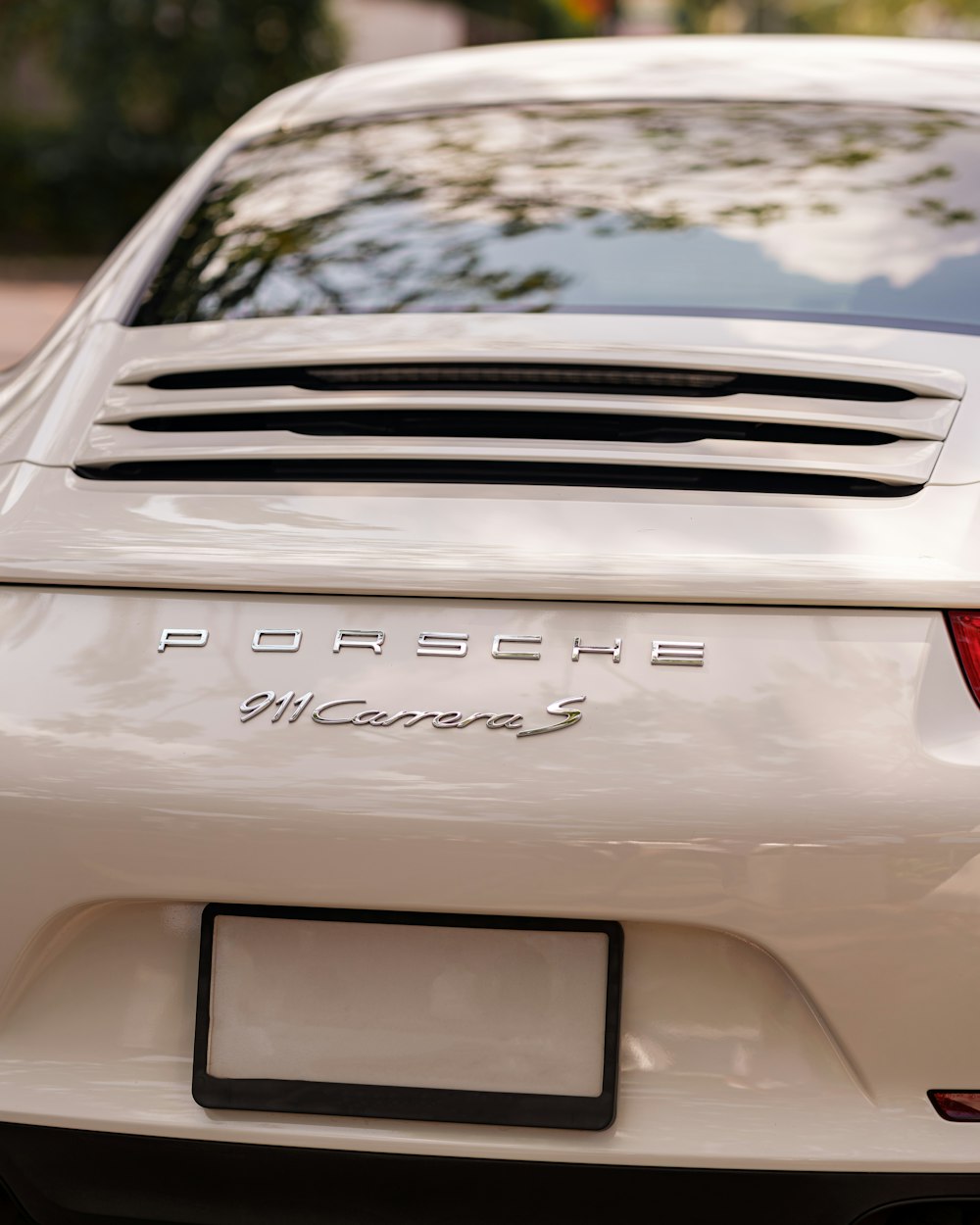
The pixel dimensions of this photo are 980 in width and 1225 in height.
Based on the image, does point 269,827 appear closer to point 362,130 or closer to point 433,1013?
point 433,1013

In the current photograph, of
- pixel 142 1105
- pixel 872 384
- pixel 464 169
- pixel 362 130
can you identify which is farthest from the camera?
pixel 362 130

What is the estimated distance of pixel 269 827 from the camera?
1595mm

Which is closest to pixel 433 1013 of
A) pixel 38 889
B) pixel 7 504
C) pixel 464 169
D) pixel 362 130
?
pixel 38 889

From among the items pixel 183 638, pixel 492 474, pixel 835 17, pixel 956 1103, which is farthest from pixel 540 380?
pixel 835 17

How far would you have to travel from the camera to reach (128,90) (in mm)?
20453

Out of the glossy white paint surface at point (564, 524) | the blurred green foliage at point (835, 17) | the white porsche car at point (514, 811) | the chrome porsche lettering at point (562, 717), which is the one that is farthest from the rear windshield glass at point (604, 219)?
the blurred green foliage at point (835, 17)

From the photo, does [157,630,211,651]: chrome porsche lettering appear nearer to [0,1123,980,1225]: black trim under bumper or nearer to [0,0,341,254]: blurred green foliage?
[0,1123,980,1225]: black trim under bumper

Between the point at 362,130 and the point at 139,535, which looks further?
the point at 362,130

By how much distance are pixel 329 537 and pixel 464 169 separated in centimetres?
118

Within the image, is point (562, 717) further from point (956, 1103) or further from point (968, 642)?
point (956, 1103)

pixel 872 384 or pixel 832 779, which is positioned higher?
pixel 872 384

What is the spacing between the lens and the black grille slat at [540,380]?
189 centimetres

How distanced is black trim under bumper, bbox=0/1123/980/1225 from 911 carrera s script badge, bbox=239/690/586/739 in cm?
49

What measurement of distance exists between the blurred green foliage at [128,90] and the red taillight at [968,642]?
20.2 metres
